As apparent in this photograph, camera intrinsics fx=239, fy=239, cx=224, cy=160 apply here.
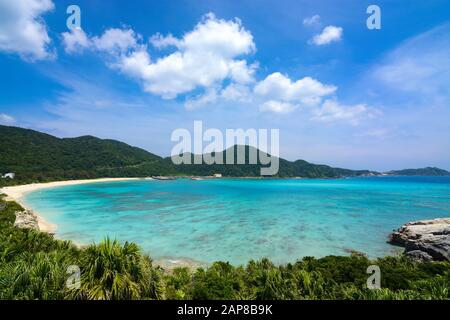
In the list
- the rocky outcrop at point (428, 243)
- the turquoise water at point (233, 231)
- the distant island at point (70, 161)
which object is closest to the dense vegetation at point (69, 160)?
the distant island at point (70, 161)

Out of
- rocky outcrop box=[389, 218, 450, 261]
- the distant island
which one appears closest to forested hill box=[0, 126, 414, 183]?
the distant island

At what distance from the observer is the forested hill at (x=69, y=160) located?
9669 centimetres

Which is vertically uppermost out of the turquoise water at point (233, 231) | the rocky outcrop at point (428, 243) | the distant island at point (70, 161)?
the distant island at point (70, 161)

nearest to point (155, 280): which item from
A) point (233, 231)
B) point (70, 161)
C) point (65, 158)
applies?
point (233, 231)

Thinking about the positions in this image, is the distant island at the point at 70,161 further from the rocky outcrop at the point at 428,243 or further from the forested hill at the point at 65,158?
the rocky outcrop at the point at 428,243

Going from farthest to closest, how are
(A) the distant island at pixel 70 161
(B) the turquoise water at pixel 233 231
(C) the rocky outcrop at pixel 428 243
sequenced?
(A) the distant island at pixel 70 161 < (B) the turquoise water at pixel 233 231 < (C) the rocky outcrop at pixel 428 243

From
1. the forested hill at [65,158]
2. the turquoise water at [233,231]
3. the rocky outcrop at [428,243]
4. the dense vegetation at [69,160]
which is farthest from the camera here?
the forested hill at [65,158]

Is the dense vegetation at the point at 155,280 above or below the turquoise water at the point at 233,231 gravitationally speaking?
above

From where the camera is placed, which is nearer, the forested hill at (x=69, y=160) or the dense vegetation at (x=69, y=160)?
the dense vegetation at (x=69, y=160)

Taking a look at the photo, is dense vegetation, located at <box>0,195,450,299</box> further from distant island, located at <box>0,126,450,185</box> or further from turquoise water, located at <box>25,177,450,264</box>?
distant island, located at <box>0,126,450,185</box>

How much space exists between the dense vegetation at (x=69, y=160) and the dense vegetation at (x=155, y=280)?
8670cm

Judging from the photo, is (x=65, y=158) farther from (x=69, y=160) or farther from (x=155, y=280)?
(x=155, y=280)

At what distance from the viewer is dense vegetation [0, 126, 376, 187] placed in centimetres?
9575
